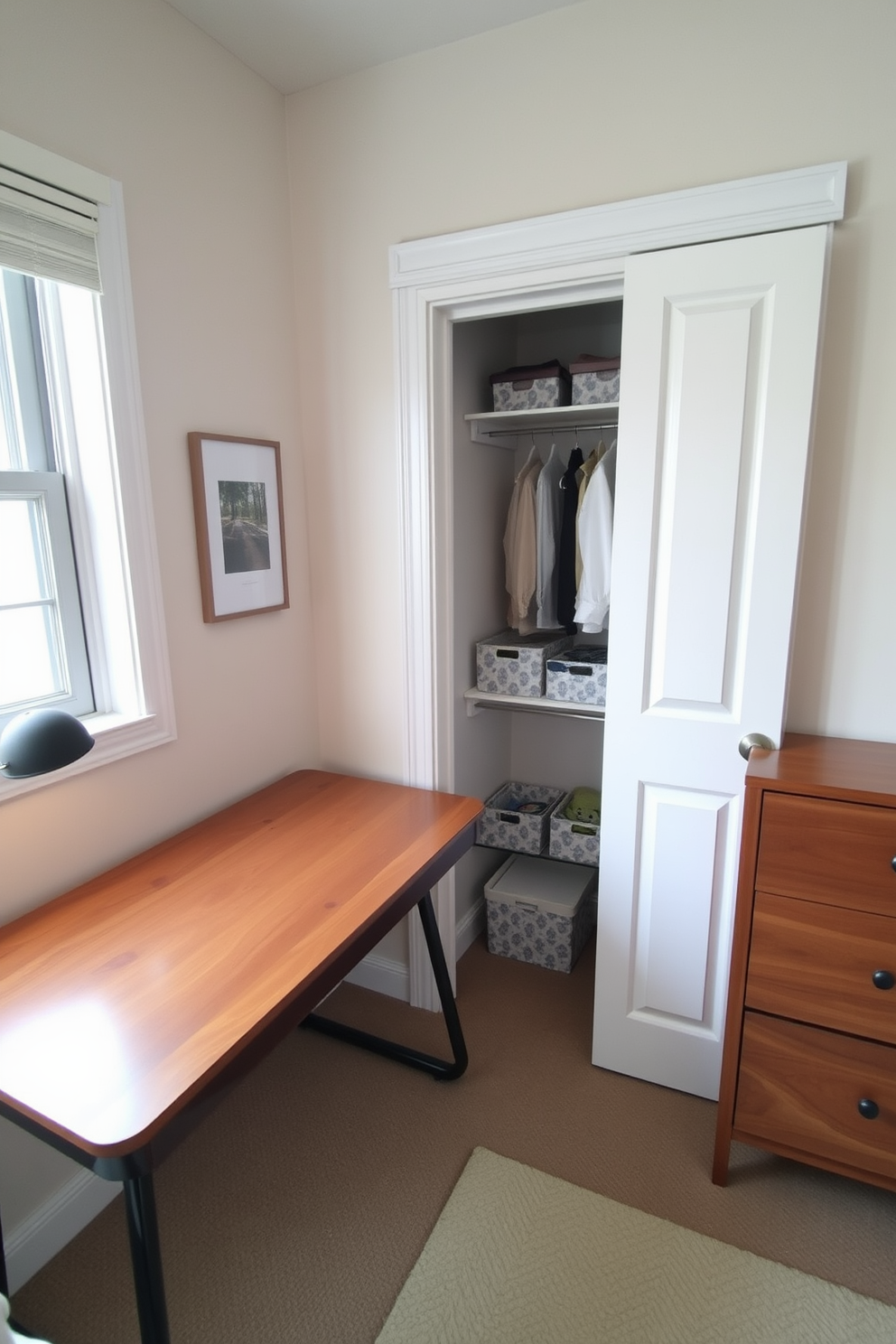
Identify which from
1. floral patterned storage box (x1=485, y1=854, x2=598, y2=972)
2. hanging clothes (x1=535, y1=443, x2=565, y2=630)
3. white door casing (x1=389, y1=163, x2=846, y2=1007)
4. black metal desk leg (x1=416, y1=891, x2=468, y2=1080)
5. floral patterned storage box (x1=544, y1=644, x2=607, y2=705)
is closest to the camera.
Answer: white door casing (x1=389, y1=163, x2=846, y2=1007)

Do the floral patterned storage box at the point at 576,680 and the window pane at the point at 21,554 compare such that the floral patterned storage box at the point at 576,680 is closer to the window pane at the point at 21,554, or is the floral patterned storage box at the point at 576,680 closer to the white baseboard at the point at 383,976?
the white baseboard at the point at 383,976

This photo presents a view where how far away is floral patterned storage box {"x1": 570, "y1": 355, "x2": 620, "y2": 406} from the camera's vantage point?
6.98ft

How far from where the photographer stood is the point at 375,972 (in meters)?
2.35

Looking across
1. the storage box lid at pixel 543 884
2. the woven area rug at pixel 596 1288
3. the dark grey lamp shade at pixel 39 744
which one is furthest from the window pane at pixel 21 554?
the storage box lid at pixel 543 884

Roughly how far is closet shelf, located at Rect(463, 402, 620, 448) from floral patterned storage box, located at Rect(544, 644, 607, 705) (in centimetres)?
77

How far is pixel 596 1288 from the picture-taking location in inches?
57.0

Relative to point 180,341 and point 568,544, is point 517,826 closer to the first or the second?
point 568,544

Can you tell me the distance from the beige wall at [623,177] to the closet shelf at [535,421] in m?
0.47

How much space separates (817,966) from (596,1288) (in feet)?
2.61

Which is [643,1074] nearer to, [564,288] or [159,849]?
[159,849]

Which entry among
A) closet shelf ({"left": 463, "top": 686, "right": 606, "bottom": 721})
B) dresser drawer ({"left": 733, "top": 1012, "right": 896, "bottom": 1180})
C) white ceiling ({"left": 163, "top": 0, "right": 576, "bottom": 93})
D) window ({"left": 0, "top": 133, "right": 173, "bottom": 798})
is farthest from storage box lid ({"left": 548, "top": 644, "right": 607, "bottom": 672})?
white ceiling ({"left": 163, "top": 0, "right": 576, "bottom": 93})

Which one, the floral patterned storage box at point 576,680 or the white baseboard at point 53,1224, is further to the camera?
the floral patterned storage box at point 576,680

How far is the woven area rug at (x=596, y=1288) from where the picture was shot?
4.48ft

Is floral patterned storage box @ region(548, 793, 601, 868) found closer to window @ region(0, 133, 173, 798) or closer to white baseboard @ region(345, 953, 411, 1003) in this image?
white baseboard @ region(345, 953, 411, 1003)
